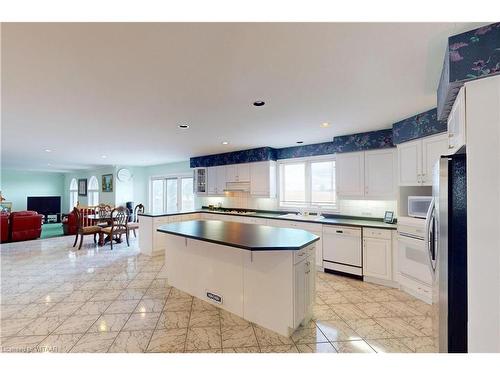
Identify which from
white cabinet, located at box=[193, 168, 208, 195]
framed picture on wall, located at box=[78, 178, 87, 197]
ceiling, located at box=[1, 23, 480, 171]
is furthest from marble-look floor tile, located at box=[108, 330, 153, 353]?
framed picture on wall, located at box=[78, 178, 87, 197]

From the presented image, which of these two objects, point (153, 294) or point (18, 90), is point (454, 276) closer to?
point (153, 294)

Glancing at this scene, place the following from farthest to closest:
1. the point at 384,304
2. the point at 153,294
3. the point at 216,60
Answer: the point at 153,294, the point at 384,304, the point at 216,60

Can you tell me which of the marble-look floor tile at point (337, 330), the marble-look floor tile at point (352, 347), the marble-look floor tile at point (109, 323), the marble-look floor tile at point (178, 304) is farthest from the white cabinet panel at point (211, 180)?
the marble-look floor tile at point (352, 347)

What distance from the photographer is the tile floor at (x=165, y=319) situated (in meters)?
2.03

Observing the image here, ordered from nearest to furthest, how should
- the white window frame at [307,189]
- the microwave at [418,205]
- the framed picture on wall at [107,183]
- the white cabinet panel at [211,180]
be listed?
the microwave at [418,205] < the white window frame at [307,189] < the white cabinet panel at [211,180] < the framed picture on wall at [107,183]

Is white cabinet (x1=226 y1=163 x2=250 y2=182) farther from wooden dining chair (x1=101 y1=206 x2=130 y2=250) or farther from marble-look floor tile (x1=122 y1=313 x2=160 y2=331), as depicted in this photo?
marble-look floor tile (x1=122 y1=313 x2=160 y2=331)

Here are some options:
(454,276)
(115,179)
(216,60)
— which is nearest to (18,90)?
(216,60)

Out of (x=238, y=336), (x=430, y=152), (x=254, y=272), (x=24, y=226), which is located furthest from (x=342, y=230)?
(x=24, y=226)

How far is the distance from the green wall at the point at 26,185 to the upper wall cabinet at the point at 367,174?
44.6 feet

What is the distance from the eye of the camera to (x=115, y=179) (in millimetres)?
8461

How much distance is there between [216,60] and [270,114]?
1.32 meters

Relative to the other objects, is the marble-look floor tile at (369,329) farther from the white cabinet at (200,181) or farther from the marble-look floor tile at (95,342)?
the white cabinet at (200,181)

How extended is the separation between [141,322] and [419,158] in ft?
12.4
